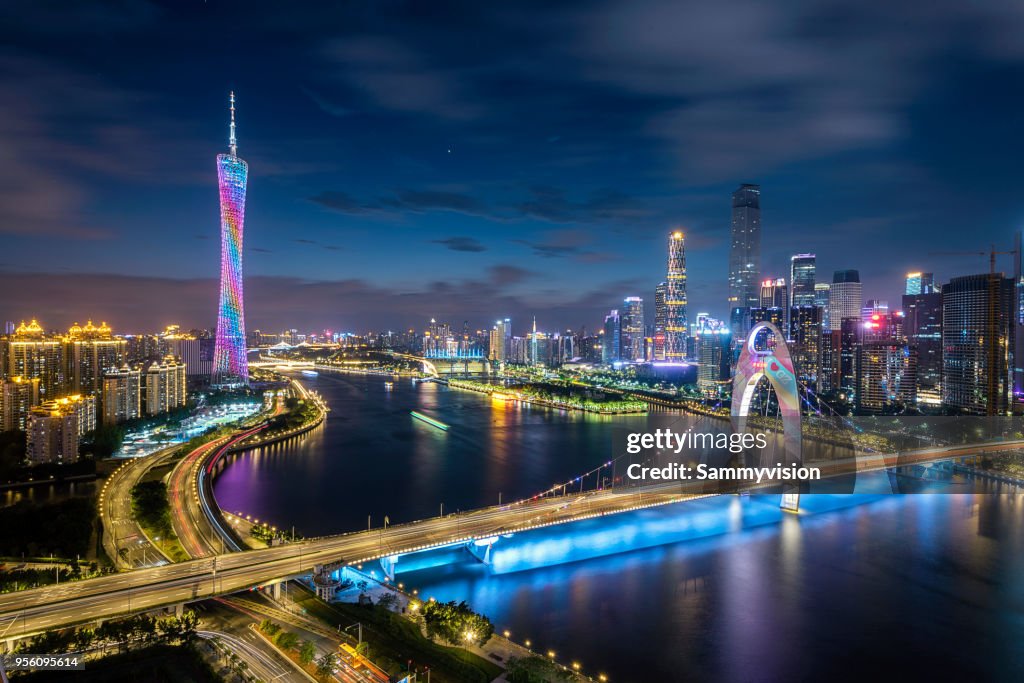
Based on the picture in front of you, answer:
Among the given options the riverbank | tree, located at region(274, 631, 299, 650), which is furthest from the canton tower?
tree, located at region(274, 631, 299, 650)

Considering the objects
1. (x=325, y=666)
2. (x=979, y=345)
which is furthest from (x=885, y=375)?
(x=325, y=666)

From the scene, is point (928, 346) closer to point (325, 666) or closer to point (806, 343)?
point (806, 343)

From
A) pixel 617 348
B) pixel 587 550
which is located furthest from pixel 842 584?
pixel 617 348

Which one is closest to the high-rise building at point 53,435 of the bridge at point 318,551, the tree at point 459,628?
the bridge at point 318,551

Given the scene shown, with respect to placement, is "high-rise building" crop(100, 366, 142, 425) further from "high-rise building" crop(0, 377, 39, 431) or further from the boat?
the boat

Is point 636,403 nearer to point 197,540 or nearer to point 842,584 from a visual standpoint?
point 842,584

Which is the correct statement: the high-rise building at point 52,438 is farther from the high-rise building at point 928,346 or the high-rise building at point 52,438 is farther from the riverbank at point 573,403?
the high-rise building at point 928,346
